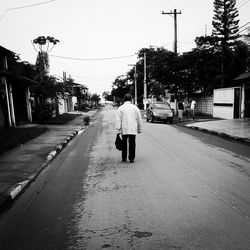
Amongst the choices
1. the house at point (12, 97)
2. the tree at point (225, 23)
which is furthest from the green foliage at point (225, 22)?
the house at point (12, 97)

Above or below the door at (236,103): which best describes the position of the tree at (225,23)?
above

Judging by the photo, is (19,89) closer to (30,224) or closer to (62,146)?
(62,146)

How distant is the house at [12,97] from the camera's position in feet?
68.5

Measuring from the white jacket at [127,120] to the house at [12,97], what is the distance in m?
12.1

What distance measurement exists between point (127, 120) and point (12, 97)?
17.1 m

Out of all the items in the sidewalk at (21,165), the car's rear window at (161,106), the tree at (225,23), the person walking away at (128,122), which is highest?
the tree at (225,23)

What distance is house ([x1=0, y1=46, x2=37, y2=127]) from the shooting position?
68.5 ft

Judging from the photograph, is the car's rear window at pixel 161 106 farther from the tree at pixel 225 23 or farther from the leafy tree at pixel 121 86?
the leafy tree at pixel 121 86

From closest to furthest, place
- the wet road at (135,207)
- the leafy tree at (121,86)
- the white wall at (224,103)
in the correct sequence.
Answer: the wet road at (135,207) → the white wall at (224,103) → the leafy tree at (121,86)

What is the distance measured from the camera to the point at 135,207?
5.04 meters

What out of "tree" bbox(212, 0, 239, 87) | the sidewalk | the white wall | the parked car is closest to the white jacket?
the sidewalk

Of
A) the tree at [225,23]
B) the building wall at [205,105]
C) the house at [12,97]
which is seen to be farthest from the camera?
the tree at [225,23]

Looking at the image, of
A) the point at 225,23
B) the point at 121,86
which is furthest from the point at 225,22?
the point at 121,86

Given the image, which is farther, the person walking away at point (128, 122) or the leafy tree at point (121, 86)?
the leafy tree at point (121, 86)
